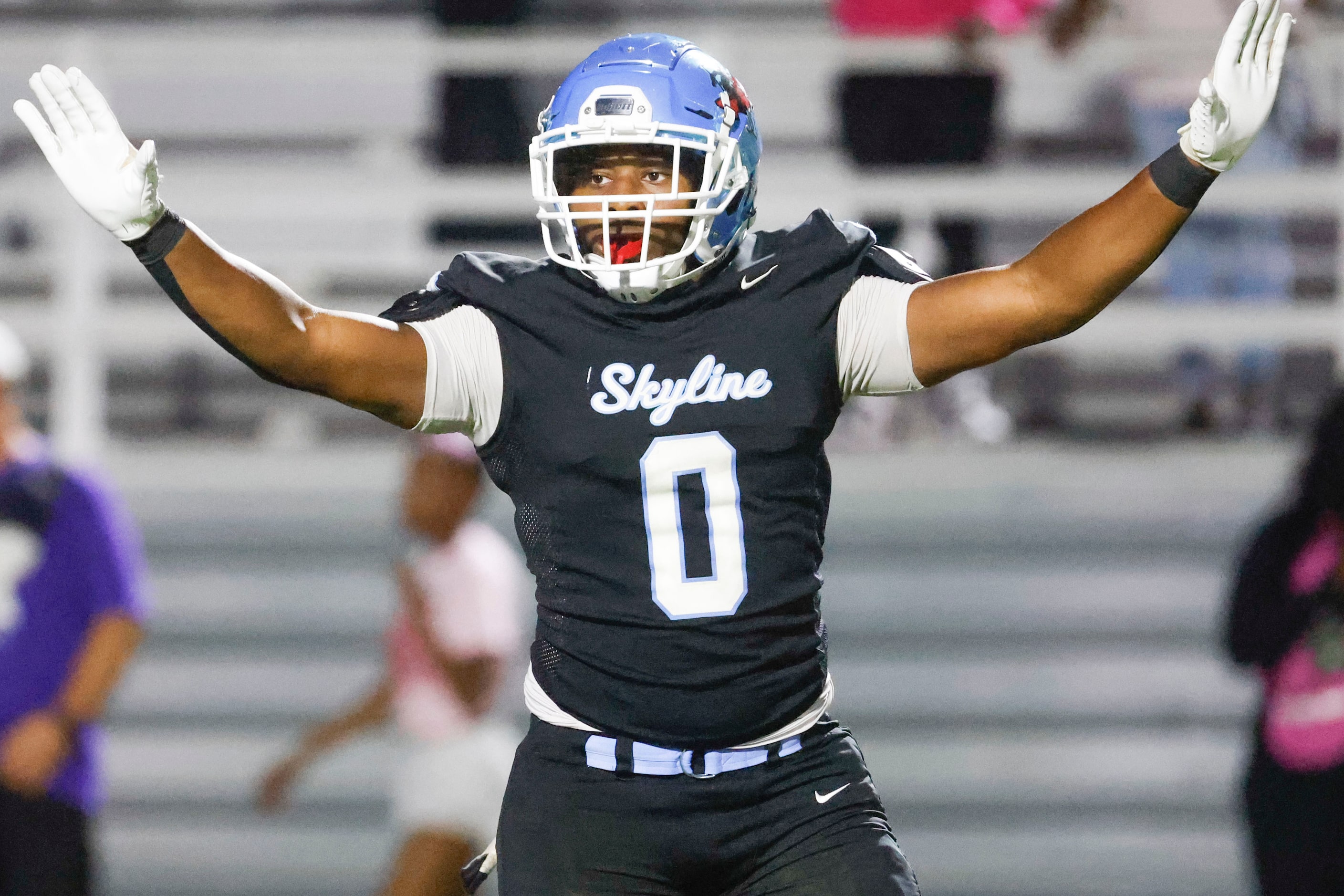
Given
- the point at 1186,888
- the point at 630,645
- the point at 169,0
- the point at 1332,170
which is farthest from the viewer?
the point at 169,0

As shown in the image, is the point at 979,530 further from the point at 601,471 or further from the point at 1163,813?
the point at 601,471

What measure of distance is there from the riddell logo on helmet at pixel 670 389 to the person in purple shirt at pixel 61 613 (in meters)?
2.63

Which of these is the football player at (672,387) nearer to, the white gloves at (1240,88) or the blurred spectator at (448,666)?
the white gloves at (1240,88)

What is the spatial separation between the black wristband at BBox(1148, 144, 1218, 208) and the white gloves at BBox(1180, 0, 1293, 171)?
1 centimetres

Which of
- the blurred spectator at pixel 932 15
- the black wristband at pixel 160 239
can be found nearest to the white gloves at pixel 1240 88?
the black wristband at pixel 160 239

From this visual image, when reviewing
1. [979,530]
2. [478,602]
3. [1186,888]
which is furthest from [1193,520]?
[478,602]

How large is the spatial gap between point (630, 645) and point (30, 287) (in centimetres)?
448

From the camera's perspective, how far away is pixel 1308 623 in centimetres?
450

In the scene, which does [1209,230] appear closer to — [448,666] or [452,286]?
[448,666]

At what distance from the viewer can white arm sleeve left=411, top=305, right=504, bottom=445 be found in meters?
2.63

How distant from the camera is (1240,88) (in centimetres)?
244

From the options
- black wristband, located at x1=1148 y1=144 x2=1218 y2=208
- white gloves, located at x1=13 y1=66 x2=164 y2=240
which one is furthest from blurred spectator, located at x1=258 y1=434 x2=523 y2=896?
black wristband, located at x1=1148 y1=144 x2=1218 y2=208

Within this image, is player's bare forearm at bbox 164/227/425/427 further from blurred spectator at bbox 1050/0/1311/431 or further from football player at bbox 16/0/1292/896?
blurred spectator at bbox 1050/0/1311/431

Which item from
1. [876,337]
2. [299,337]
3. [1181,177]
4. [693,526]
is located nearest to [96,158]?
[299,337]
